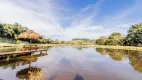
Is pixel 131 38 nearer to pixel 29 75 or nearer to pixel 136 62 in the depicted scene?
pixel 136 62

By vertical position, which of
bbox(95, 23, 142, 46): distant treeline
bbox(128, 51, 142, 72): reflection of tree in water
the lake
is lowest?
bbox(128, 51, 142, 72): reflection of tree in water

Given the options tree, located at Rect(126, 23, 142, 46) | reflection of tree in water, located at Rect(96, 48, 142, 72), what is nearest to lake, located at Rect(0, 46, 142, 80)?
reflection of tree in water, located at Rect(96, 48, 142, 72)

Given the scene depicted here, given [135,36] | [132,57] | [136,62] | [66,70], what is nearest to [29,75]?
[66,70]

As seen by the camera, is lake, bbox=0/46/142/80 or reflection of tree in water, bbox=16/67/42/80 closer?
reflection of tree in water, bbox=16/67/42/80

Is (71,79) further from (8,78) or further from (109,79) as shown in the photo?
(8,78)

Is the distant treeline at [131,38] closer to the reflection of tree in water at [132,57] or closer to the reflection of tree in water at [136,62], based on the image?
the reflection of tree in water at [132,57]

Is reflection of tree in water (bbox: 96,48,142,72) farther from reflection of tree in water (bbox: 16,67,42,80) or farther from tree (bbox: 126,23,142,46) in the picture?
tree (bbox: 126,23,142,46)

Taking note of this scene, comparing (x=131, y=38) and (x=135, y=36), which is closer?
(x=135, y=36)

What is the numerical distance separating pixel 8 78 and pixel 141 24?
208ft

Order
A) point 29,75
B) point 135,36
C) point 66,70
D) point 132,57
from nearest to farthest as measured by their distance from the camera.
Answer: point 29,75 → point 66,70 → point 132,57 → point 135,36

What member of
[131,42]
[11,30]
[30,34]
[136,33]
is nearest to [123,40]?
[131,42]

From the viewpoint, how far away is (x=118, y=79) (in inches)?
277

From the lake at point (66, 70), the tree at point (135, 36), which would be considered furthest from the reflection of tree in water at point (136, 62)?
the tree at point (135, 36)

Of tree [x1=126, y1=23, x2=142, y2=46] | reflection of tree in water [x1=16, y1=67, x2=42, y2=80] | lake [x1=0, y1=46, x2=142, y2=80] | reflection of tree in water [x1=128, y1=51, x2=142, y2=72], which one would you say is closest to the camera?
reflection of tree in water [x1=16, y1=67, x2=42, y2=80]
